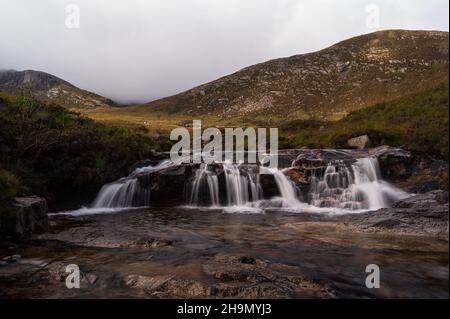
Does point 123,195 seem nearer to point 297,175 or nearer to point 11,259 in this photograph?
point 297,175

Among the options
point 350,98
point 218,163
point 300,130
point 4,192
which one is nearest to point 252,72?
point 350,98

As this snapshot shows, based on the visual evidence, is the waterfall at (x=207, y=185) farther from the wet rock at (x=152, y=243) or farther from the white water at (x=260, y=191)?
the wet rock at (x=152, y=243)

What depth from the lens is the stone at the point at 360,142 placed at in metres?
30.2

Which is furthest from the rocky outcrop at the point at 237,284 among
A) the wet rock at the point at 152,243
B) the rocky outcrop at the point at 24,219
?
the rocky outcrop at the point at 24,219

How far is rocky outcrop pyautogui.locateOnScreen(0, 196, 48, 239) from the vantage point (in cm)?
1238

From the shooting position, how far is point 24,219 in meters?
13.0

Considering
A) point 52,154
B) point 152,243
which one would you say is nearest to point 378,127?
point 52,154

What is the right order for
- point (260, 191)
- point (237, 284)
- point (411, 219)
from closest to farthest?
point (237, 284) < point (411, 219) < point (260, 191)

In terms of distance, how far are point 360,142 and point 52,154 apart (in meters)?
23.4

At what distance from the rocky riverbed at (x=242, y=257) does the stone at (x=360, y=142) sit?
610 inches

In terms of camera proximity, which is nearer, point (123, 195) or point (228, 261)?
point (228, 261)

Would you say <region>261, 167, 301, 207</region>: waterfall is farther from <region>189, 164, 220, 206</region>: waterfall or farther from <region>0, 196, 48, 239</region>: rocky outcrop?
<region>0, 196, 48, 239</region>: rocky outcrop

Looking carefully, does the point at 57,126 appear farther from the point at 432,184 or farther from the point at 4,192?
the point at 432,184
